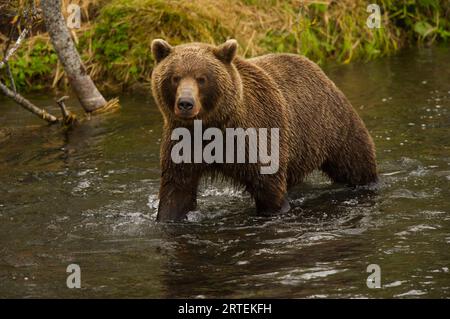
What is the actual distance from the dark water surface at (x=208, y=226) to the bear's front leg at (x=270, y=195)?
0.40 ft

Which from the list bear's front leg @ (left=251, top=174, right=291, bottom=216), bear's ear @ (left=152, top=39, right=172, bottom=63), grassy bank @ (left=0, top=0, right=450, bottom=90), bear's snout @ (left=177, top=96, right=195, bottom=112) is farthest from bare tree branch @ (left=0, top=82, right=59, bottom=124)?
bear's snout @ (left=177, top=96, right=195, bottom=112)

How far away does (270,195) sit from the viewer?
796 cm

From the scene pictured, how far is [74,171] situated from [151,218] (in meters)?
1.94

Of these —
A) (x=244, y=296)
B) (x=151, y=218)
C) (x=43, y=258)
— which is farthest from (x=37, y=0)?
(x=244, y=296)

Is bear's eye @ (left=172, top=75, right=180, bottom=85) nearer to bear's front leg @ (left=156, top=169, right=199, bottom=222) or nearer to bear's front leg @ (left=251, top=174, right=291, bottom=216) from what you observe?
bear's front leg @ (left=156, top=169, right=199, bottom=222)

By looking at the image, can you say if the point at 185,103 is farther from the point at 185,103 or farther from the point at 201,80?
the point at 201,80

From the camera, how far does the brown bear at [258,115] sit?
732cm

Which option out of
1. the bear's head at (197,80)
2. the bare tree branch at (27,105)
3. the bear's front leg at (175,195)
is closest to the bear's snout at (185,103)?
the bear's head at (197,80)

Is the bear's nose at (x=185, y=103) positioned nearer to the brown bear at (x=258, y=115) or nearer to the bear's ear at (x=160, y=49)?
the brown bear at (x=258, y=115)

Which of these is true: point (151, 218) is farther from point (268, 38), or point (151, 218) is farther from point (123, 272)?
point (268, 38)

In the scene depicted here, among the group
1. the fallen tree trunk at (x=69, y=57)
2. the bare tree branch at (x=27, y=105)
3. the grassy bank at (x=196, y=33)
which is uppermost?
the grassy bank at (x=196, y=33)

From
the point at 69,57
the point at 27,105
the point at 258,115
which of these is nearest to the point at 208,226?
the point at 258,115

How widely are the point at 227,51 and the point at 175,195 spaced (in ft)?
4.32

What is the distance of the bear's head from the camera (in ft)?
23.5
